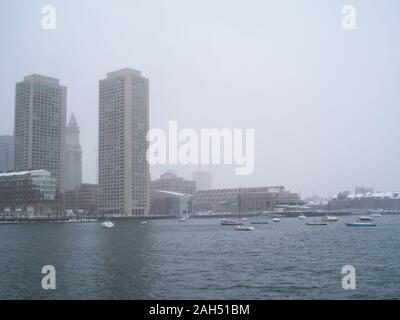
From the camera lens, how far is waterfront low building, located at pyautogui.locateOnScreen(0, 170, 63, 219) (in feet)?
217

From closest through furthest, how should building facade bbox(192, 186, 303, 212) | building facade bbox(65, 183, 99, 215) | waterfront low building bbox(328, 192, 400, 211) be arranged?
building facade bbox(192, 186, 303, 212) → building facade bbox(65, 183, 99, 215) → waterfront low building bbox(328, 192, 400, 211)

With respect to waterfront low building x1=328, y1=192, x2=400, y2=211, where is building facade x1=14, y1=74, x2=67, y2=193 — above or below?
above

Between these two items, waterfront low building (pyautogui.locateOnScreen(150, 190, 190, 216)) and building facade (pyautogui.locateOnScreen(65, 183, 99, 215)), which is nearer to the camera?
waterfront low building (pyautogui.locateOnScreen(150, 190, 190, 216))

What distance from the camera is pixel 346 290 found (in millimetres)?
11328

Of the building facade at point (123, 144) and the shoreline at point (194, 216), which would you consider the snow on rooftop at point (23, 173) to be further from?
the building facade at point (123, 144)

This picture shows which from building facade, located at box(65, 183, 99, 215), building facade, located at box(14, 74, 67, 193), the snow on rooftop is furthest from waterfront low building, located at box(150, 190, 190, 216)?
the snow on rooftop

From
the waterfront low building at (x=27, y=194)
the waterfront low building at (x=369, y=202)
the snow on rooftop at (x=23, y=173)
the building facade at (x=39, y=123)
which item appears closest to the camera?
the building facade at (x=39, y=123)

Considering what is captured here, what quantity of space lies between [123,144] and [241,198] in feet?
113

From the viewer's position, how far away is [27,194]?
68.2 meters

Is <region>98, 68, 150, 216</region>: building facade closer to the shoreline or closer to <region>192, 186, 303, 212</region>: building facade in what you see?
the shoreline

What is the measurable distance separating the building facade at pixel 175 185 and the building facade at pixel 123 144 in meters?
6.32

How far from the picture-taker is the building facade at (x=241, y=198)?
83.8 meters

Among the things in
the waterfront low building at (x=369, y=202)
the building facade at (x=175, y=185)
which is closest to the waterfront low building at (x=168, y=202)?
the building facade at (x=175, y=185)

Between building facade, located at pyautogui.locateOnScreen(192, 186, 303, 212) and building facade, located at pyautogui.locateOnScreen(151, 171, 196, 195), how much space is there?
2.07 m
